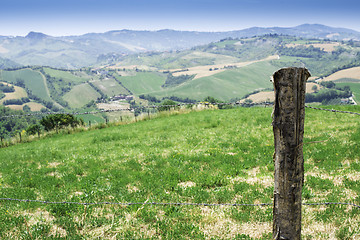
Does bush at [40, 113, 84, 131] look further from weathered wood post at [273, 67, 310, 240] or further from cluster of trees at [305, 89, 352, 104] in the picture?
cluster of trees at [305, 89, 352, 104]

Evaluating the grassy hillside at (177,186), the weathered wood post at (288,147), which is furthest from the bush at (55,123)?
the weathered wood post at (288,147)

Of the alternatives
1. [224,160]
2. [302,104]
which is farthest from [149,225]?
[224,160]

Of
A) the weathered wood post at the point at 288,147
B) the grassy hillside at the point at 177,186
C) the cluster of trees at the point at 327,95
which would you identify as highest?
the weathered wood post at the point at 288,147

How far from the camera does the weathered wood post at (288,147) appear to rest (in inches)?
152

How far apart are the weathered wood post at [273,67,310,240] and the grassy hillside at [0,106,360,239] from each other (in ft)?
5.19

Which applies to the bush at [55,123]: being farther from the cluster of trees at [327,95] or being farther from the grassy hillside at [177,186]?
the cluster of trees at [327,95]

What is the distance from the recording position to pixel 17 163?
536 inches

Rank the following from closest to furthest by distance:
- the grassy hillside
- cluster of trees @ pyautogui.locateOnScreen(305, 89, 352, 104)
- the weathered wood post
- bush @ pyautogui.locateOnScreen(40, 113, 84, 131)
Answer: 1. the weathered wood post
2. the grassy hillside
3. bush @ pyautogui.locateOnScreen(40, 113, 84, 131)
4. cluster of trees @ pyautogui.locateOnScreen(305, 89, 352, 104)

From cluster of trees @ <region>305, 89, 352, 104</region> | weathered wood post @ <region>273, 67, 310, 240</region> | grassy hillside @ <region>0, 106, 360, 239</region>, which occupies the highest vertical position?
weathered wood post @ <region>273, 67, 310, 240</region>

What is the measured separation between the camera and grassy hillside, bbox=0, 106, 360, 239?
6207mm

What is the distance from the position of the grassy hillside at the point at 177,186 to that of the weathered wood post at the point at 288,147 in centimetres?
158

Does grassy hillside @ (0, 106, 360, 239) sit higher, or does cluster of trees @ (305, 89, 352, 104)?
grassy hillside @ (0, 106, 360, 239)

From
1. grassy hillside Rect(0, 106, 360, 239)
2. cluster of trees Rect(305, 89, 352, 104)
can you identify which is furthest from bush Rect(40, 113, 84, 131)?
cluster of trees Rect(305, 89, 352, 104)

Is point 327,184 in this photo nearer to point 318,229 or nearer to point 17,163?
point 318,229
